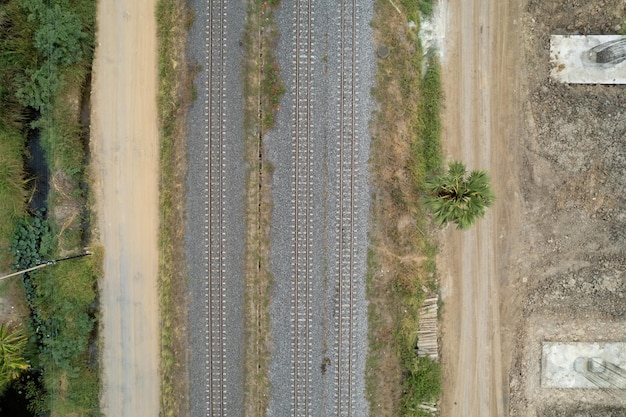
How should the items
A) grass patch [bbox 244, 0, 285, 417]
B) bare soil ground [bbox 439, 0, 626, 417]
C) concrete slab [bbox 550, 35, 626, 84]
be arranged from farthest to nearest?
bare soil ground [bbox 439, 0, 626, 417]
concrete slab [bbox 550, 35, 626, 84]
grass patch [bbox 244, 0, 285, 417]

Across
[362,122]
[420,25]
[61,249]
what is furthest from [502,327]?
[61,249]

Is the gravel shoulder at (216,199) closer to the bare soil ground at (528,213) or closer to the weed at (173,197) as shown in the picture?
the weed at (173,197)

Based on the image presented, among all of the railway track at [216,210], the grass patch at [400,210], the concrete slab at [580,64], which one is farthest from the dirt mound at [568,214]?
the railway track at [216,210]

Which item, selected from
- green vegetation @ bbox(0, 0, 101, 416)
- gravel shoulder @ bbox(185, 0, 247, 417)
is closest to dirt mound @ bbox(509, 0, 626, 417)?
gravel shoulder @ bbox(185, 0, 247, 417)

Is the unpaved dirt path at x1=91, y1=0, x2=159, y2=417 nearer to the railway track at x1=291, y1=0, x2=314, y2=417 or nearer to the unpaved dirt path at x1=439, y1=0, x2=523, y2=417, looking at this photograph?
the railway track at x1=291, y1=0, x2=314, y2=417

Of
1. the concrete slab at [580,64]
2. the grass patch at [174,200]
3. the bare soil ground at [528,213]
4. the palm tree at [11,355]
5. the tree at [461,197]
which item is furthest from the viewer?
the bare soil ground at [528,213]

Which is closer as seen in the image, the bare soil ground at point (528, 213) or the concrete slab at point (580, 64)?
the concrete slab at point (580, 64)

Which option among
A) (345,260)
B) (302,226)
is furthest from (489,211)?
(302,226)
